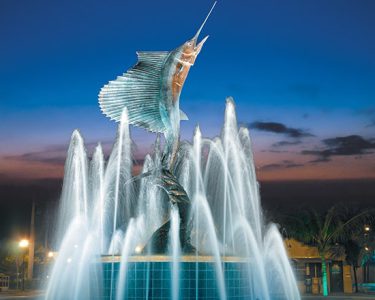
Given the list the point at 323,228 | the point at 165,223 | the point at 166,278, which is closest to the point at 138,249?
the point at 165,223

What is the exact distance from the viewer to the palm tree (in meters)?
28.3

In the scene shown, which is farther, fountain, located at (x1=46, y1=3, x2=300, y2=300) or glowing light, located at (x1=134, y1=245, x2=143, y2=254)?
glowing light, located at (x1=134, y1=245, x2=143, y2=254)

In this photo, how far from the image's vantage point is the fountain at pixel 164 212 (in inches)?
545

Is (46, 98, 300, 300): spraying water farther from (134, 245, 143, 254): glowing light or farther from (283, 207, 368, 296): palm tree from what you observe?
A: (283, 207, 368, 296): palm tree

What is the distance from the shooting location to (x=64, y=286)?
1599 cm

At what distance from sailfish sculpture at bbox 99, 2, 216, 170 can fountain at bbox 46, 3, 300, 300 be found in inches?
1.3

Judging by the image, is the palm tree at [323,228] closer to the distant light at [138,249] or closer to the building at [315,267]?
the building at [315,267]

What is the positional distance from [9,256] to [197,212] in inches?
1269

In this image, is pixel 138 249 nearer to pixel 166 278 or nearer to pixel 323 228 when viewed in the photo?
pixel 166 278

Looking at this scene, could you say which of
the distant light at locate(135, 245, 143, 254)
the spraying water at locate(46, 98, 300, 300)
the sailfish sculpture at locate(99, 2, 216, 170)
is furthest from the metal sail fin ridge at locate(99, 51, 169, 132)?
the distant light at locate(135, 245, 143, 254)

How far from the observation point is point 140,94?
16.5 meters

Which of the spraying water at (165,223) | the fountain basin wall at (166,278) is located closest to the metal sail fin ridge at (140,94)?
the spraying water at (165,223)

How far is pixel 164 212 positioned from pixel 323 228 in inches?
617

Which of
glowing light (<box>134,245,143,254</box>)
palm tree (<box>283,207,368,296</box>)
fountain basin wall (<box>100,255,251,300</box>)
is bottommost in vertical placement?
fountain basin wall (<box>100,255,251,300</box>)
